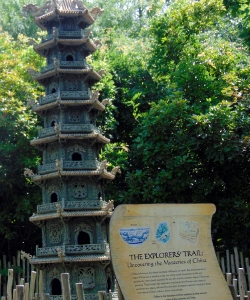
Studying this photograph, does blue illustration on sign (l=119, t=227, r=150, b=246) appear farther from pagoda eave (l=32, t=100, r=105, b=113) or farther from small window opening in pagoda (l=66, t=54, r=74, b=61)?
small window opening in pagoda (l=66, t=54, r=74, b=61)

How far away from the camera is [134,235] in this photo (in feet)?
18.4

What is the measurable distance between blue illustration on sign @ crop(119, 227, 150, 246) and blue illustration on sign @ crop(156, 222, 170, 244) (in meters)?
0.14

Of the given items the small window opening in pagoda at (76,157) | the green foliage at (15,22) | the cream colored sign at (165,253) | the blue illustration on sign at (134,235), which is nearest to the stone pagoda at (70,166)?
the small window opening in pagoda at (76,157)

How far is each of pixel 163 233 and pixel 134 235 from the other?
0.38m

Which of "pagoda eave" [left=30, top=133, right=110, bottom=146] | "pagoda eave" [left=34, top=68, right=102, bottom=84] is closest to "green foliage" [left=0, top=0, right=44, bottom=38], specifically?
"pagoda eave" [left=34, top=68, right=102, bottom=84]

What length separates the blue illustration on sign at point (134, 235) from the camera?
5559 millimetres

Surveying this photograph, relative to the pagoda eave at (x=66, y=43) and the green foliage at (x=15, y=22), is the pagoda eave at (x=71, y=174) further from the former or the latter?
the green foliage at (x=15, y=22)

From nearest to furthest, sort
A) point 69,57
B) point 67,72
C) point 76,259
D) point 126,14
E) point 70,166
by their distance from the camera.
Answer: point 76,259 → point 70,166 → point 67,72 → point 69,57 → point 126,14

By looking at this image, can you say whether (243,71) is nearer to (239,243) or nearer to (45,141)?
(239,243)

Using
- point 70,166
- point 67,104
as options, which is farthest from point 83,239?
point 67,104

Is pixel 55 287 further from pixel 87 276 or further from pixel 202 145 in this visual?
pixel 202 145

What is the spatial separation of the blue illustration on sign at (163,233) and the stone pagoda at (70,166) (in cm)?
825

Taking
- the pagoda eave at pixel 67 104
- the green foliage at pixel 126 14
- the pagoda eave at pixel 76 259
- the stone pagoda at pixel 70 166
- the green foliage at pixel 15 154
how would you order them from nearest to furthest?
the pagoda eave at pixel 76 259 < the stone pagoda at pixel 70 166 < the pagoda eave at pixel 67 104 < the green foliage at pixel 15 154 < the green foliage at pixel 126 14

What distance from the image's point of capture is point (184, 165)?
1628 centimetres
